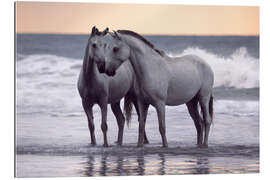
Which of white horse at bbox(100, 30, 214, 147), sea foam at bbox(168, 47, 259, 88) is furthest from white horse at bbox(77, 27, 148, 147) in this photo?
sea foam at bbox(168, 47, 259, 88)

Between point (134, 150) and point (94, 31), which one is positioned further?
point (134, 150)

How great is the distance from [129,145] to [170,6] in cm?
192

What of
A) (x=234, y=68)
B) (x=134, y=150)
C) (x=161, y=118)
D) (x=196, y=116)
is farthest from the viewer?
(x=234, y=68)

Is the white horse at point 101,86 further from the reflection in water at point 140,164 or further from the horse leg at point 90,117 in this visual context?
the reflection in water at point 140,164

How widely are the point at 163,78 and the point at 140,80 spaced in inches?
13.2

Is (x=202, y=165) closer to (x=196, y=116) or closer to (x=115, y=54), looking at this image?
(x=196, y=116)

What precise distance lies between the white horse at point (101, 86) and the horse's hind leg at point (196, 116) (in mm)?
717

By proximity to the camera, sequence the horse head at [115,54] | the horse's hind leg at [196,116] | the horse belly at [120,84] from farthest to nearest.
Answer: the horse's hind leg at [196,116]
the horse belly at [120,84]
the horse head at [115,54]

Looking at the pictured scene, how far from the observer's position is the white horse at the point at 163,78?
8.23 metres

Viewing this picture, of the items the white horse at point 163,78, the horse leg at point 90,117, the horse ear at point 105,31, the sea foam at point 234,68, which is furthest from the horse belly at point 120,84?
the sea foam at point 234,68

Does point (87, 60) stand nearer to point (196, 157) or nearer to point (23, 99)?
point (23, 99)

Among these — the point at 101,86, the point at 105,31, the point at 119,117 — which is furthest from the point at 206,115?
the point at 105,31

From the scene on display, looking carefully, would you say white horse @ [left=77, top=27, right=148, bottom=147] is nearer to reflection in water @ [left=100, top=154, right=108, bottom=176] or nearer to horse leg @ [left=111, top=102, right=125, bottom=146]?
horse leg @ [left=111, top=102, right=125, bottom=146]

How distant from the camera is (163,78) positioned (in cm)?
855
